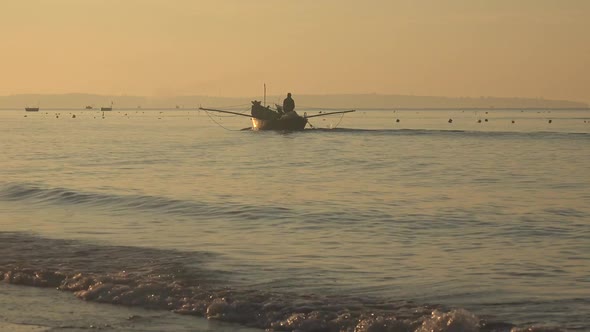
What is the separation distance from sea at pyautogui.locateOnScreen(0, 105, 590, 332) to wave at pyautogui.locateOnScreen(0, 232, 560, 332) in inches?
1.2

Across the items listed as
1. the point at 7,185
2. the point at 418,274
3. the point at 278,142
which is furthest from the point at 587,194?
the point at 278,142

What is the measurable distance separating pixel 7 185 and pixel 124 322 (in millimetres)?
23869

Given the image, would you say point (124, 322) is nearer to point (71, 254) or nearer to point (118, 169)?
point (71, 254)

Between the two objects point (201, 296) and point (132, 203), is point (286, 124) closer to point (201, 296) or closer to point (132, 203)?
point (132, 203)

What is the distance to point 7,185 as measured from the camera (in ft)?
109

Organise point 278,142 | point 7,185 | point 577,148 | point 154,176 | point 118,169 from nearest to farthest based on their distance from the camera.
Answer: point 7,185 < point 154,176 < point 118,169 < point 577,148 < point 278,142

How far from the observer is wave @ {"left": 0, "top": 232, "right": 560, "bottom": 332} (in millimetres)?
10961

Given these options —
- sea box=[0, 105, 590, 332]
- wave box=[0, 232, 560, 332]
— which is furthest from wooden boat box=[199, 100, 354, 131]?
wave box=[0, 232, 560, 332]

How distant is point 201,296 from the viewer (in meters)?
12.5

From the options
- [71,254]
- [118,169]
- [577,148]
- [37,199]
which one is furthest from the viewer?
[577,148]

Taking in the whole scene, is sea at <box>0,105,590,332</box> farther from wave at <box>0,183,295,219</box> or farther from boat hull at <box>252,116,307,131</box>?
boat hull at <box>252,116,307,131</box>

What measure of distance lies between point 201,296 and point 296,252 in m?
4.81

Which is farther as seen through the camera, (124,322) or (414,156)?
(414,156)

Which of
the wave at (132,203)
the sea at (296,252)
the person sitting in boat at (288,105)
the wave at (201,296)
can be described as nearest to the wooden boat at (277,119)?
the person sitting in boat at (288,105)
